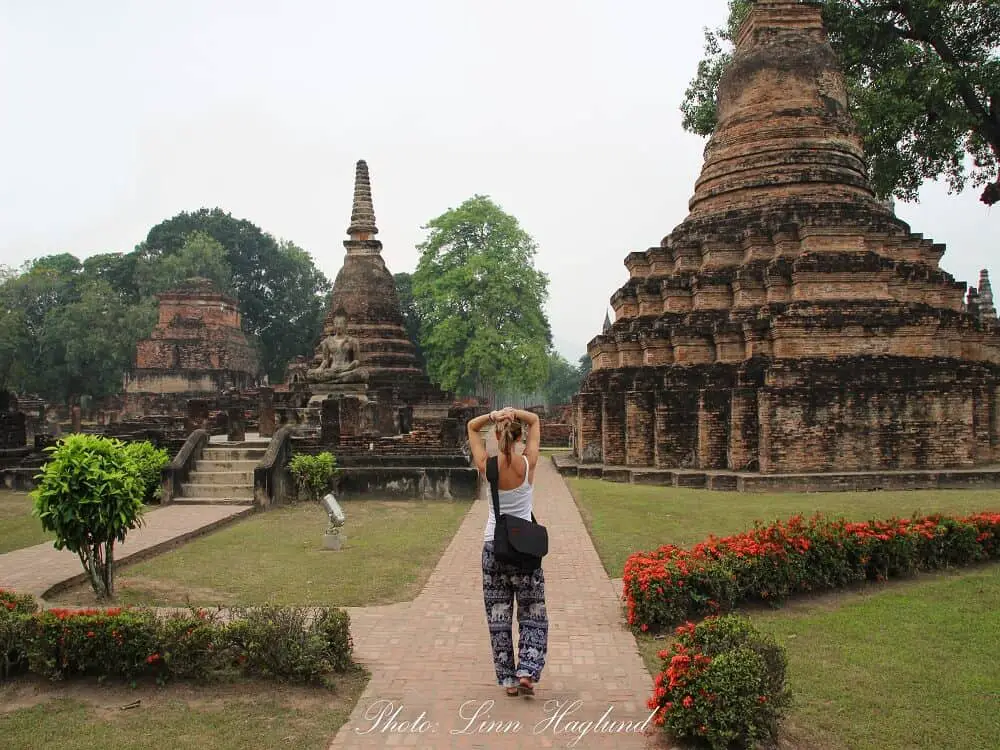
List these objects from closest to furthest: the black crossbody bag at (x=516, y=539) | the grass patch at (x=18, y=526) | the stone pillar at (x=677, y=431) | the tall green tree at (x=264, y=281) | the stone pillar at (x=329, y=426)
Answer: the black crossbody bag at (x=516, y=539), the grass patch at (x=18, y=526), the stone pillar at (x=329, y=426), the stone pillar at (x=677, y=431), the tall green tree at (x=264, y=281)

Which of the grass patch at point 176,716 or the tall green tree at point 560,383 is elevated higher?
the tall green tree at point 560,383

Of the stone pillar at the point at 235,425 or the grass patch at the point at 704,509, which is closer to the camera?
the grass patch at the point at 704,509

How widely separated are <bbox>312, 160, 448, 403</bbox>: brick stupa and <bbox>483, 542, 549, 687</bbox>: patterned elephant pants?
23.8 metres

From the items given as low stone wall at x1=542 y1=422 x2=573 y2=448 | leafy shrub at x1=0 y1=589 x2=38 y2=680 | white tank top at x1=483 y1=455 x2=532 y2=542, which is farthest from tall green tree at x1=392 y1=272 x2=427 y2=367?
white tank top at x1=483 y1=455 x2=532 y2=542

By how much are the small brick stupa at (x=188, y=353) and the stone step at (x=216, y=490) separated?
3046cm

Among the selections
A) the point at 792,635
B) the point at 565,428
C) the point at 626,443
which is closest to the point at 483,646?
the point at 792,635

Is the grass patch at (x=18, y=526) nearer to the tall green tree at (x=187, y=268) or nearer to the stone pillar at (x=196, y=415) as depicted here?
the stone pillar at (x=196, y=415)

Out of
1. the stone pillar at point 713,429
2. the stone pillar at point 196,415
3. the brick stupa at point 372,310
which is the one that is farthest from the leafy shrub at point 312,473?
the brick stupa at point 372,310

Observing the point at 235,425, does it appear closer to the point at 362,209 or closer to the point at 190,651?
the point at 190,651

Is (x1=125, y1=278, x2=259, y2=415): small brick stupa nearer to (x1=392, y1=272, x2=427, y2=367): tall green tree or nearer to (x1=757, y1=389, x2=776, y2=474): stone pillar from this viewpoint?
(x1=392, y1=272, x2=427, y2=367): tall green tree

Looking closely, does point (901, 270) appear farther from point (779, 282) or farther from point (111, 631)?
point (111, 631)

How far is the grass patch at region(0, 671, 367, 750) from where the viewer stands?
4.53 m

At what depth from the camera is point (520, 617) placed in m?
5.08

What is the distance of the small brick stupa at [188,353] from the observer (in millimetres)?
44094
